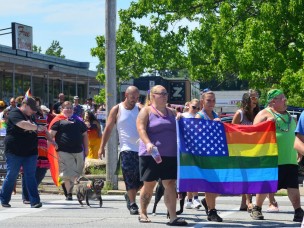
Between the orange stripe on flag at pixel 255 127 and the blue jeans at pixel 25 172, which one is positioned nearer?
the orange stripe on flag at pixel 255 127

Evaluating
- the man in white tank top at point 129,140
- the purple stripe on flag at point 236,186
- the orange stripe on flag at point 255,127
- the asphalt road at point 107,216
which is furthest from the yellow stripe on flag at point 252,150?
the man in white tank top at point 129,140

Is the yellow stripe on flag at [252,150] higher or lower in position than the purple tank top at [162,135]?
lower

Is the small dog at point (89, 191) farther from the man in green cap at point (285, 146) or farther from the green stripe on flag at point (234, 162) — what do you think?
the man in green cap at point (285, 146)

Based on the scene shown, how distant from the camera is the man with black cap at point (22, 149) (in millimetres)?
15180

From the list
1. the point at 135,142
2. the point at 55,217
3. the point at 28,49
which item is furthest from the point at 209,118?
the point at 28,49

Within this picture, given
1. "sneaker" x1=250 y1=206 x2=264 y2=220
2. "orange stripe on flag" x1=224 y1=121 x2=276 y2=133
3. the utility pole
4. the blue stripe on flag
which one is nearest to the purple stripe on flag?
the blue stripe on flag

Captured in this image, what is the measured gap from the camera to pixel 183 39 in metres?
45.7

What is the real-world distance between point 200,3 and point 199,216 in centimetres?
2742

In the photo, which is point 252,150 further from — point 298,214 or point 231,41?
point 231,41

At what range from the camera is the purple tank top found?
12555mm

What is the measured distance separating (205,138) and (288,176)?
4.06 ft

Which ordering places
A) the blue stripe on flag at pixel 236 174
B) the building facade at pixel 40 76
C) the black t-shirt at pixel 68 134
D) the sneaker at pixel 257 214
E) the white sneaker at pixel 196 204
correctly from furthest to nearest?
the building facade at pixel 40 76
the black t-shirt at pixel 68 134
the white sneaker at pixel 196 204
the sneaker at pixel 257 214
the blue stripe on flag at pixel 236 174

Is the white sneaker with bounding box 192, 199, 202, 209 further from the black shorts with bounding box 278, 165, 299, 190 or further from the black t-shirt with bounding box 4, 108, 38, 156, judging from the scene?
the black t-shirt with bounding box 4, 108, 38, 156

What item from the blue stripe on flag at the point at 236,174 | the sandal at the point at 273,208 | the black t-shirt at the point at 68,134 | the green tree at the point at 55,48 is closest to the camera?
the blue stripe on flag at the point at 236,174
